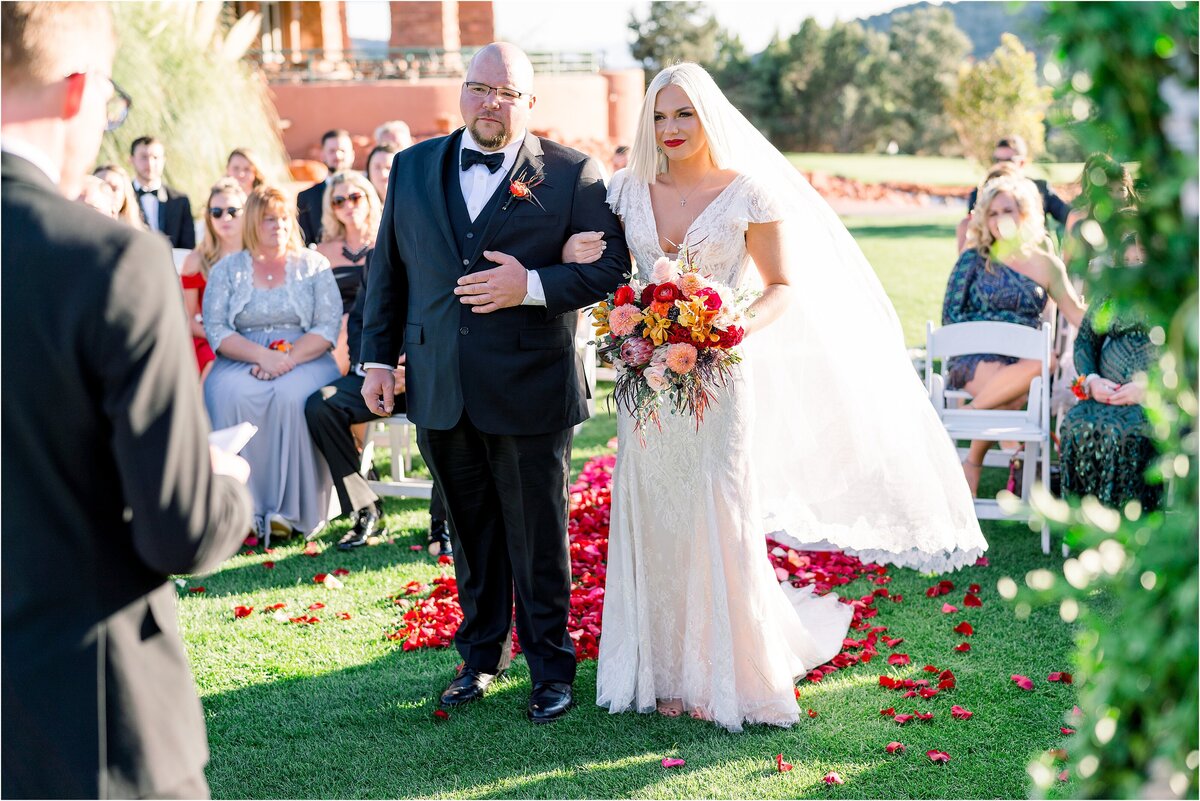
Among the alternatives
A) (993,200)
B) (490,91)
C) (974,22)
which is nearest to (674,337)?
(490,91)

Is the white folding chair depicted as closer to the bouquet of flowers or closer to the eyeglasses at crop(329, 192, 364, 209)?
the bouquet of flowers

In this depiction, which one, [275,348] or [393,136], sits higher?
[393,136]

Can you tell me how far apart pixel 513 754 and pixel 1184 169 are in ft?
11.4

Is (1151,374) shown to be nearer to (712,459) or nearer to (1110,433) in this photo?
(712,459)

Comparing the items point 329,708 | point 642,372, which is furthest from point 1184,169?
point 329,708

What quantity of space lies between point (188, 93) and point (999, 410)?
10.7 meters

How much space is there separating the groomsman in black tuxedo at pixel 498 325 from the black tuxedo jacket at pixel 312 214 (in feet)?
16.2

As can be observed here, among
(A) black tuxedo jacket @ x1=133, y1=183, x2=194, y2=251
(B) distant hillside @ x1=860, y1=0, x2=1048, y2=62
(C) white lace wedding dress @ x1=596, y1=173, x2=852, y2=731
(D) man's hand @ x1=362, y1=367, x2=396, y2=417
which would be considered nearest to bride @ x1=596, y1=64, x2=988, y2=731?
(C) white lace wedding dress @ x1=596, y1=173, x2=852, y2=731

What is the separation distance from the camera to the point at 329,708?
4754 millimetres

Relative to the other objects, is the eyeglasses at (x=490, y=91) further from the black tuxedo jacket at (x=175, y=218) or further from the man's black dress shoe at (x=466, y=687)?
the black tuxedo jacket at (x=175, y=218)

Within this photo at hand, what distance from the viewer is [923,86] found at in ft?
179

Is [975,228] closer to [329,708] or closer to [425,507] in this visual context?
[425,507]

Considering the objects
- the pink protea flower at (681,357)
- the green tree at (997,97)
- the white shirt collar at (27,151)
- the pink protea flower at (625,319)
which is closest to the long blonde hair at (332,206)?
the pink protea flower at (625,319)

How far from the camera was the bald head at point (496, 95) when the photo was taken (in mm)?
4277
